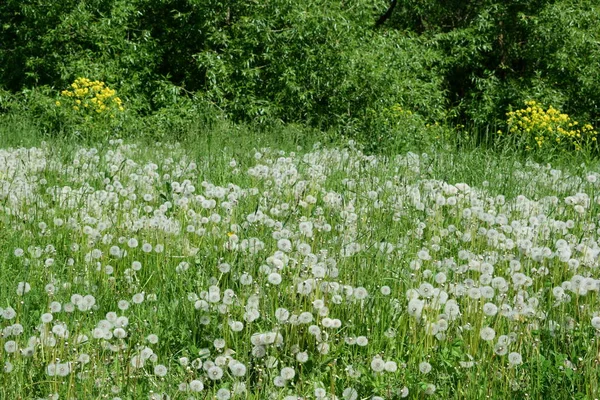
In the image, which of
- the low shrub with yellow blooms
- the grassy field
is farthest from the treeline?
the grassy field

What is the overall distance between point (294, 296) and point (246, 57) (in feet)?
30.5

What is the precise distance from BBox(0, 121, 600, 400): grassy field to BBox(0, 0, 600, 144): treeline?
629cm

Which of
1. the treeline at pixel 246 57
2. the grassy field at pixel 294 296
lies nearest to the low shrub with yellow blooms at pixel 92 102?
the treeline at pixel 246 57

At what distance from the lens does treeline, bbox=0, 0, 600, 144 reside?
1166 centimetres

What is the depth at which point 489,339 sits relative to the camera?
9.32 feet

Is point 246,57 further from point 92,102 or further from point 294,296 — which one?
point 294,296

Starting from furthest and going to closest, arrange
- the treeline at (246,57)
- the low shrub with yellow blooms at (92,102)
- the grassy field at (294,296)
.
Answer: the treeline at (246,57)
the low shrub with yellow blooms at (92,102)
the grassy field at (294,296)

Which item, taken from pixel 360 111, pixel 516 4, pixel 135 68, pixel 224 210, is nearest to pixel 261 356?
pixel 224 210

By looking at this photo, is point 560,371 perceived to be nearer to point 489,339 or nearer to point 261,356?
point 489,339

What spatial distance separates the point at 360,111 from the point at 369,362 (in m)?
9.17

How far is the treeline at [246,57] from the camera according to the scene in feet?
38.3

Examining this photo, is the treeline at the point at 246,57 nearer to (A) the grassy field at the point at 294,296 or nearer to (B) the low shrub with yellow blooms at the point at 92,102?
(B) the low shrub with yellow blooms at the point at 92,102

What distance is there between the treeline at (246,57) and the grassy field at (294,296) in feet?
20.7

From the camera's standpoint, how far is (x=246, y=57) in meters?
12.1
